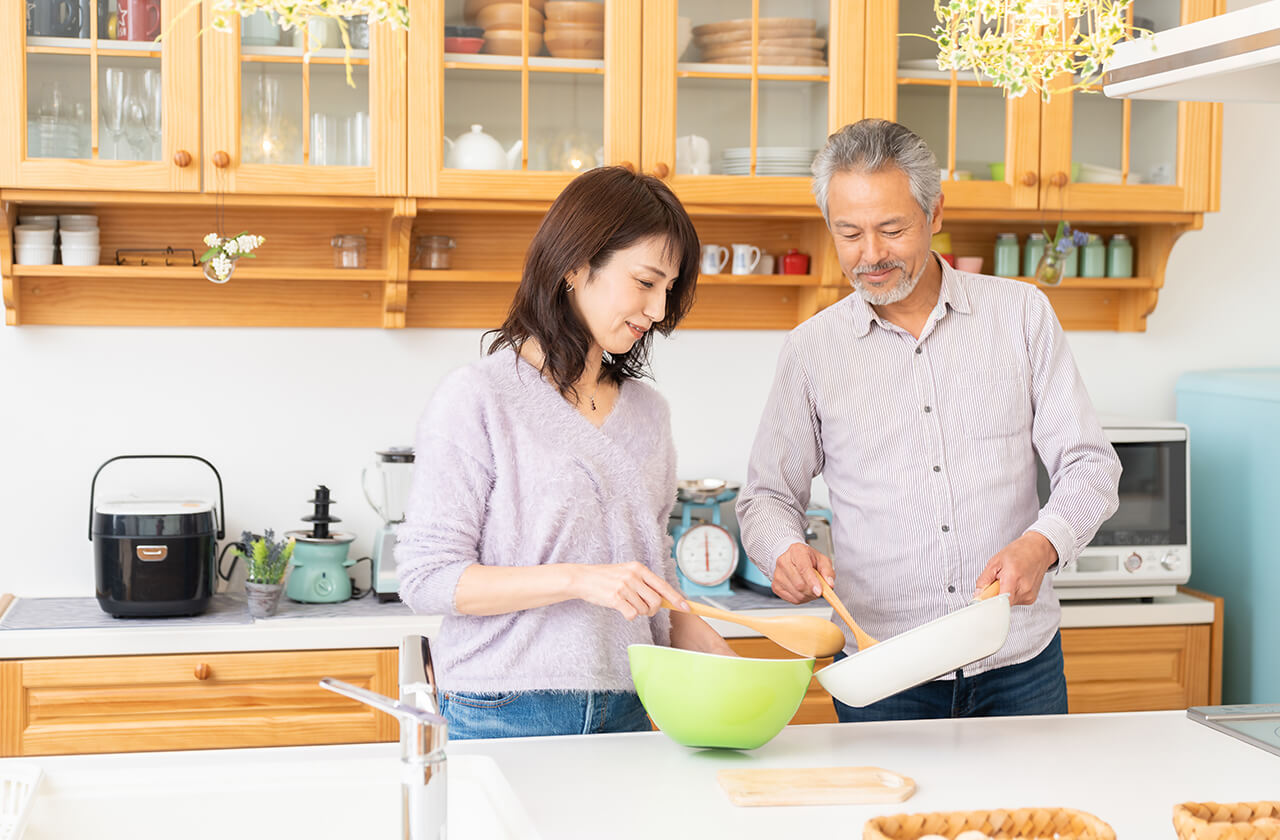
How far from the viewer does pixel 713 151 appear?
2719 millimetres

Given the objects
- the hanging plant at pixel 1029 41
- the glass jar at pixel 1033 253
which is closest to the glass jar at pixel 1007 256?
the glass jar at pixel 1033 253

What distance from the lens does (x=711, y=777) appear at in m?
1.30

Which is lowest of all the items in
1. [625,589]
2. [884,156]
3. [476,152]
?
[625,589]

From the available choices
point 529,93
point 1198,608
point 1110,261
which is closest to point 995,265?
point 1110,261

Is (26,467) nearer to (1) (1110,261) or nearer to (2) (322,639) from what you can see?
(2) (322,639)

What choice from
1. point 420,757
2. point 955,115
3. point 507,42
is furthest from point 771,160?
point 420,757

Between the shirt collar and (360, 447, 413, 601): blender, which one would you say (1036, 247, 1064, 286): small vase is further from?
(360, 447, 413, 601): blender

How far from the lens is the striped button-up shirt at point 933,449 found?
1812mm

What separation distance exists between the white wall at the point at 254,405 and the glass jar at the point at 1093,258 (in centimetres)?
19

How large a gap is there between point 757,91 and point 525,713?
172cm

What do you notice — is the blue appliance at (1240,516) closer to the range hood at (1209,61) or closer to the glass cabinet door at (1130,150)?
the glass cabinet door at (1130,150)

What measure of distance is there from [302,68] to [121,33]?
36cm

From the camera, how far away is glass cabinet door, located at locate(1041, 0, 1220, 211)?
2.82m

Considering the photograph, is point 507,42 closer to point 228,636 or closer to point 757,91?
point 757,91
